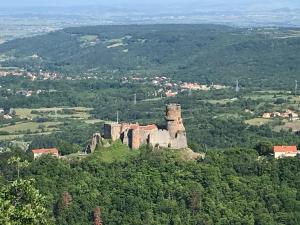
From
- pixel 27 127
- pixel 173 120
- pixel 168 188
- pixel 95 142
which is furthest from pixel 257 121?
pixel 168 188

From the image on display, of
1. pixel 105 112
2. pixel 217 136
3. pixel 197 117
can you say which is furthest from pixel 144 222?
pixel 105 112

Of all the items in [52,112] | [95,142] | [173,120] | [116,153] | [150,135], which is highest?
[173,120]

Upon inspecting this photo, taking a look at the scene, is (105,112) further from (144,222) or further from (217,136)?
(144,222)

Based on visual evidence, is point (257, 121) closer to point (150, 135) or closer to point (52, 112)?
point (52, 112)

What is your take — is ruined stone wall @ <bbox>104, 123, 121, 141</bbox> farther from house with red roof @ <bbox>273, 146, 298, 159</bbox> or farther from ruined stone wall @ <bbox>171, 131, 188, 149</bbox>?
house with red roof @ <bbox>273, 146, 298, 159</bbox>

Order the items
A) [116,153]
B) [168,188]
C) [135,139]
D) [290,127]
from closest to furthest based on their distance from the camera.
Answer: [168,188], [135,139], [116,153], [290,127]

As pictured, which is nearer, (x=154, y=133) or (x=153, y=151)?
(x=153, y=151)

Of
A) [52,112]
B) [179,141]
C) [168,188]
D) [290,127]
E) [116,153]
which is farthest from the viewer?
[52,112]
